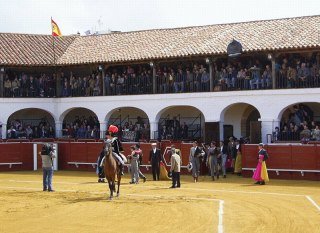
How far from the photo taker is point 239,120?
32.6 m

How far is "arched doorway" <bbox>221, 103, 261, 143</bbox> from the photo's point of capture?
32.2m

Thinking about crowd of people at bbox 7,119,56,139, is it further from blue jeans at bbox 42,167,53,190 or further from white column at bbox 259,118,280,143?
blue jeans at bbox 42,167,53,190

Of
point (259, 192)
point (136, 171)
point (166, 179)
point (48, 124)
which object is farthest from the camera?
point (48, 124)

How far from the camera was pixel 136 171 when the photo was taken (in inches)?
970

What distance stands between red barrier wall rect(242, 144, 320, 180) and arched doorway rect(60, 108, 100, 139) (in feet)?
31.2

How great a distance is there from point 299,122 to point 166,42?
859 centimetres

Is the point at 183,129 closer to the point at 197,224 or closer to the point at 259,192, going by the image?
the point at 259,192

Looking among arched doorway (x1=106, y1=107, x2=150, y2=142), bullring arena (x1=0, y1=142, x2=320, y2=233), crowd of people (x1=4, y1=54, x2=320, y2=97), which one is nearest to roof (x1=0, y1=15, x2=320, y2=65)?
crowd of people (x1=4, y1=54, x2=320, y2=97)

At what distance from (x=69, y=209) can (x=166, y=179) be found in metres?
9.87

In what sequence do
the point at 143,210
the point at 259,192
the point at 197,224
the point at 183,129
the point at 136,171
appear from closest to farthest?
1. the point at 197,224
2. the point at 143,210
3. the point at 259,192
4. the point at 136,171
5. the point at 183,129

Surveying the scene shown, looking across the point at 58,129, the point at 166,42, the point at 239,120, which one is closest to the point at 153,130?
the point at 239,120

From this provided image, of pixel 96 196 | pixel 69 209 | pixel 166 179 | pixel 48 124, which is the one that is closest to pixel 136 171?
pixel 166 179

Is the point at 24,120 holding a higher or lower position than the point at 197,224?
higher

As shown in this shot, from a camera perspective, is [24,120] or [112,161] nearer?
[112,161]
